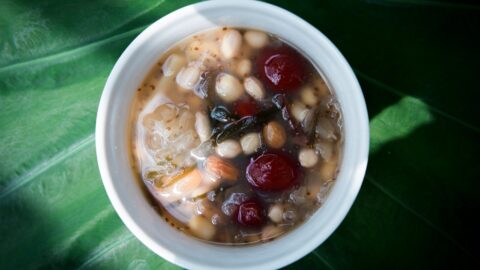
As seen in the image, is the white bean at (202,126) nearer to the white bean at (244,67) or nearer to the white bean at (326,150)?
the white bean at (244,67)

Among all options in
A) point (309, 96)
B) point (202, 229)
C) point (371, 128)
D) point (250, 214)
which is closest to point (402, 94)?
point (371, 128)

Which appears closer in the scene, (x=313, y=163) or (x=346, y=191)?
(x=346, y=191)

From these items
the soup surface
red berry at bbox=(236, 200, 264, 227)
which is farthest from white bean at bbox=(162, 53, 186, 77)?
red berry at bbox=(236, 200, 264, 227)

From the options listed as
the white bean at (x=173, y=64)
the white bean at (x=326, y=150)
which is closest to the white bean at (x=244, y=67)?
the white bean at (x=173, y=64)

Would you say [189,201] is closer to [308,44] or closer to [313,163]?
[313,163]

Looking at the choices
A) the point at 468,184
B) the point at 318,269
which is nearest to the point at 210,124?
the point at 318,269

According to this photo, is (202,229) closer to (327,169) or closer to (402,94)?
(327,169)

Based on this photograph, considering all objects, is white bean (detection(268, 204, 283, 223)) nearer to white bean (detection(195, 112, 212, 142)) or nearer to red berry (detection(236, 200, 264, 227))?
red berry (detection(236, 200, 264, 227))
